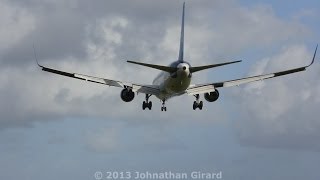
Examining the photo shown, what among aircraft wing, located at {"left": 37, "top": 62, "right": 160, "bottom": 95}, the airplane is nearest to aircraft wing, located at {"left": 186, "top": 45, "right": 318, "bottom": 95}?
the airplane

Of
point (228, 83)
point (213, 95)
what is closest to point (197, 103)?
point (213, 95)

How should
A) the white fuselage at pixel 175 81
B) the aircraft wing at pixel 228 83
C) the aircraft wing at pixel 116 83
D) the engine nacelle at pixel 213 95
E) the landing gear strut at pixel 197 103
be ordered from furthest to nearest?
the engine nacelle at pixel 213 95
the landing gear strut at pixel 197 103
the aircraft wing at pixel 228 83
the aircraft wing at pixel 116 83
the white fuselage at pixel 175 81

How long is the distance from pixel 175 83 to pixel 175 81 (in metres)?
0.56

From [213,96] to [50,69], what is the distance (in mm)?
24795

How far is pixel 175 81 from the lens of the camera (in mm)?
106438

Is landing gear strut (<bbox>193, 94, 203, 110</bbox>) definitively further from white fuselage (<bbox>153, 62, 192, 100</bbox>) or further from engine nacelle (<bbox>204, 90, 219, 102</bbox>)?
white fuselage (<bbox>153, 62, 192, 100</bbox>)

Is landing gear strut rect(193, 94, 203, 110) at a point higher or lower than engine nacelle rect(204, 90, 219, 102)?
lower

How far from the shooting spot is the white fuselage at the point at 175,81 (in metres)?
104

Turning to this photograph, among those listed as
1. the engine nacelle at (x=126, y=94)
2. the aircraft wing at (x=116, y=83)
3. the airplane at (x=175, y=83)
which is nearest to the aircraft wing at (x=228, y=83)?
the airplane at (x=175, y=83)

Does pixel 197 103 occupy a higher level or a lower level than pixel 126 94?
lower

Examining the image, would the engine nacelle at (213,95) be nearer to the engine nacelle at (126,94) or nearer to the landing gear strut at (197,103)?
the landing gear strut at (197,103)

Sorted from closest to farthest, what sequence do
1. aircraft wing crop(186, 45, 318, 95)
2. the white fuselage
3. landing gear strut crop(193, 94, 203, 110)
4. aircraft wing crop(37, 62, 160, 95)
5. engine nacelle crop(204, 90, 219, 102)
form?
the white fuselage
aircraft wing crop(37, 62, 160, 95)
aircraft wing crop(186, 45, 318, 95)
landing gear strut crop(193, 94, 203, 110)
engine nacelle crop(204, 90, 219, 102)

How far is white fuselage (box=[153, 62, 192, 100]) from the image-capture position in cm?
10438

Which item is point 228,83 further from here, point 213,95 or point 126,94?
point 126,94
